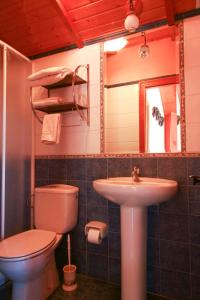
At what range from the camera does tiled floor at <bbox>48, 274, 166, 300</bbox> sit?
5.18ft

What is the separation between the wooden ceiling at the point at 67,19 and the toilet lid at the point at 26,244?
1.64m

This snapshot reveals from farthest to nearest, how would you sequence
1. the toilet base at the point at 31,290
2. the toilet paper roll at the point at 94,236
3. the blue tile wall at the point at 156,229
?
the toilet paper roll at the point at 94,236
the blue tile wall at the point at 156,229
the toilet base at the point at 31,290

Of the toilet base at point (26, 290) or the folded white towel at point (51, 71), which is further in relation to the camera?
the folded white towel at point (51, 71)

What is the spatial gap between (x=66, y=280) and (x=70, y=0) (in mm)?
2249

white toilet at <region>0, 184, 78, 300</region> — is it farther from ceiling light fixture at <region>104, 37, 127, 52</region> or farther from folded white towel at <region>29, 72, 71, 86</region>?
ceiling light fixture at <region>104, 37, 127, 52</region>

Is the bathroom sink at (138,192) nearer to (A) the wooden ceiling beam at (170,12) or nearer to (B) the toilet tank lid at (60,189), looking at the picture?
(B) the toilet tank lid at (60,189)

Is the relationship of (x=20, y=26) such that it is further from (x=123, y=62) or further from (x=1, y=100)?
(x=123, y=62)

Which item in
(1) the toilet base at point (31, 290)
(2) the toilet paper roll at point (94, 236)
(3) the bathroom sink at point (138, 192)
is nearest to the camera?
(3) the bathroom sink at point (138, 192)

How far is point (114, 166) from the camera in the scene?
5.79 ft

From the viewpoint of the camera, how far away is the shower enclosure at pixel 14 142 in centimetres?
171

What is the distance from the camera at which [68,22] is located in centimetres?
179

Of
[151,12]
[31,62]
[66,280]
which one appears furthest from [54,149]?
[151,12]

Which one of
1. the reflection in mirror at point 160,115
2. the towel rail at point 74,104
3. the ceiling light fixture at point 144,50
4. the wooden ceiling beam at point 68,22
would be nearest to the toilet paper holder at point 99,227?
the reflection in mirror at point 160,115

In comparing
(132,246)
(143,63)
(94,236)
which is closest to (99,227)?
(94,236)
